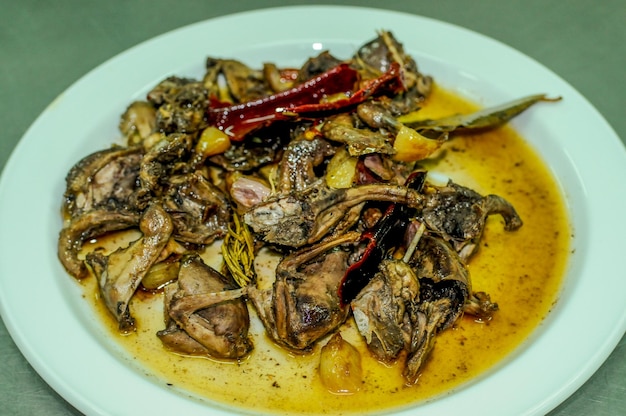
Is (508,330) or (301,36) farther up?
(301,36)

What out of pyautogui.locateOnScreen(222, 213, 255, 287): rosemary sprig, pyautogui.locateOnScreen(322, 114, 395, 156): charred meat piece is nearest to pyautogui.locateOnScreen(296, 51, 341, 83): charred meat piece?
pyautogui.locateOnScreen(322, 114, 395, 156): charred meat piece

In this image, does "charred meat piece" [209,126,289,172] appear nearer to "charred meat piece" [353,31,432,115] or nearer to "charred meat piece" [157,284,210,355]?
"charred meat piece" [353,31,432,115]

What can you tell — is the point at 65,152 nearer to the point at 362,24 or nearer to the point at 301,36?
the point at 301,36

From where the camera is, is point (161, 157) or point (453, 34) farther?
point (453, 34)

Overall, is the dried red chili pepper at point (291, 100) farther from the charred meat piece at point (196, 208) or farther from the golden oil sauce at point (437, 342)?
the golden oil sauce at point (437, 342)

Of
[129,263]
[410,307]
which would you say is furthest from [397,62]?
Result: [129,263]

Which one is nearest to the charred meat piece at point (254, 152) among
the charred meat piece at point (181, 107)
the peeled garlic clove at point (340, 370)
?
the charred meat piece at point (181, 107)

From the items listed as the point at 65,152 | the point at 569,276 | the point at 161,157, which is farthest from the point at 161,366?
the point at 569,276
